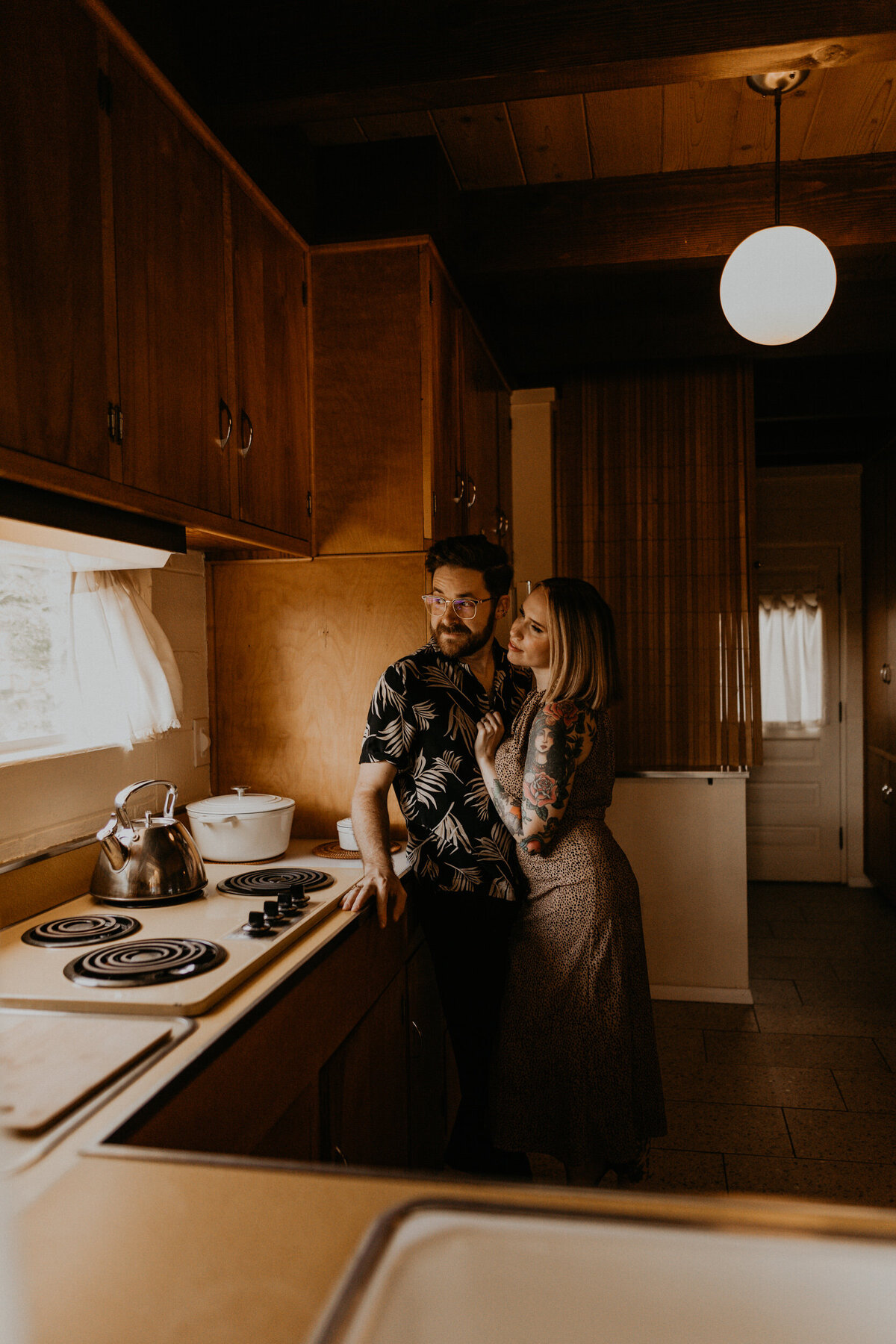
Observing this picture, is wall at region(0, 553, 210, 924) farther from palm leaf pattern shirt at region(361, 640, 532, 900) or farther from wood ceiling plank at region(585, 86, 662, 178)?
wood ceiling plank at region(585, 86, 662, 178)

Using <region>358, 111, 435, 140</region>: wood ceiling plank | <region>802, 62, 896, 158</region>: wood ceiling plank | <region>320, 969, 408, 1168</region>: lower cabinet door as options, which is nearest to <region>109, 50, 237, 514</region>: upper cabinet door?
<region>358, 111, 435, 140</region>: wood ceiling plank

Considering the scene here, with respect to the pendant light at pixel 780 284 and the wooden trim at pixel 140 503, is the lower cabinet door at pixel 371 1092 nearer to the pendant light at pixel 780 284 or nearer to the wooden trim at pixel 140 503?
the wooden trim at pixel 140 503

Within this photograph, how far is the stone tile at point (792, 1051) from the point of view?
3.31 m

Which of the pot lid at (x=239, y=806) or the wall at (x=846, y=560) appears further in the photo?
the wall at (x=846, y=560)

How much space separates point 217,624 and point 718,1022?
2.52 metres

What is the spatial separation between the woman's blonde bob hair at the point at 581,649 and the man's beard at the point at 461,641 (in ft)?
0.76

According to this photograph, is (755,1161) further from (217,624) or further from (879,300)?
(879,300)

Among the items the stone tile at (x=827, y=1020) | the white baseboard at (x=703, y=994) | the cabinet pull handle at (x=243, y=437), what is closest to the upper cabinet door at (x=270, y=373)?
the cabinet pull handle at (x=243, y=437)

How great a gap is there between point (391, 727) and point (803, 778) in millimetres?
4549

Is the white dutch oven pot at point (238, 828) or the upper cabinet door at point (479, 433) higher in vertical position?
the upper cabinet door at point (479, 433)

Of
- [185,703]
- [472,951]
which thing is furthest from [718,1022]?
[185,703]

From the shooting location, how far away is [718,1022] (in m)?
3.67

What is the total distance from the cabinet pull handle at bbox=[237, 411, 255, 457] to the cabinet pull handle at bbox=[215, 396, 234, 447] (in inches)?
2.0

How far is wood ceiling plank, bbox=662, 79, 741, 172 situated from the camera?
242 centimetres
